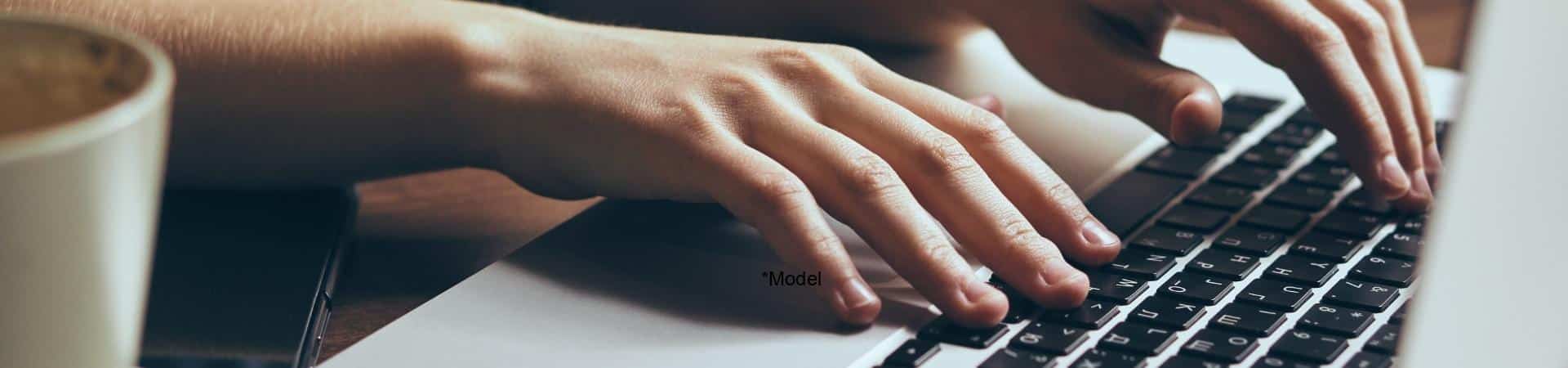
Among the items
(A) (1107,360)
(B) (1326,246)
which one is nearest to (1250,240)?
(B) (1326,246)

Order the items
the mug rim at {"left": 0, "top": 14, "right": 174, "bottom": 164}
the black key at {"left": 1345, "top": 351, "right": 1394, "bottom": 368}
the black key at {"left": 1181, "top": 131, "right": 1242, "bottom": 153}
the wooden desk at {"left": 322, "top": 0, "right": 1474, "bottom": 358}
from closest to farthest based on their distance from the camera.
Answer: the mug rim at {"left": 0, "top": 14, "right": 174, "bottom": 164} → the black key at {"left": 1345, "top": 351, "right": 1394, "bottom": 368} → the wooden desk at {"left": 322, "top": 0, "right": 1474, "bottom": 358} → the black key at {"left": 1181, "top": 131, "right": 1242, "bottom": 153}

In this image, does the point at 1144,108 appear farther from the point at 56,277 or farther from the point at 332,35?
the point at 56,277

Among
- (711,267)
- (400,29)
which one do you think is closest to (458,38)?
(400,29)

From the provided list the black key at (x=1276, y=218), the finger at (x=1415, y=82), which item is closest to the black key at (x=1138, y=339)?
the black key at (x=1276, y=218)

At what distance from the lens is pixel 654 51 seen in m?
0.52

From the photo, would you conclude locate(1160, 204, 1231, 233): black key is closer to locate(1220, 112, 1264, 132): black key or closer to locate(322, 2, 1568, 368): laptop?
locate(322, 2, 1568, 368): laptop

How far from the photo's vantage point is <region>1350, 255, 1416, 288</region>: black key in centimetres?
45

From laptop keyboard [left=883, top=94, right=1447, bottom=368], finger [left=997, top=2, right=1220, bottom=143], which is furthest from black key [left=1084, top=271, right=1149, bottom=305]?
finger [left=997, top=2, right=1220, bottom=143]

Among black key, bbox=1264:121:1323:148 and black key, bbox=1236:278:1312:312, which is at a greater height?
black key, bbox=1264:121:1323:148

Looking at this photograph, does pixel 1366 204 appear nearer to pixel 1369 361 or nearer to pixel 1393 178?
pixel 1393 178

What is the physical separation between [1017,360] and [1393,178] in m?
0.22

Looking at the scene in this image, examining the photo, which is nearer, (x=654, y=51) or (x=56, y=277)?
(x=56, y=277)

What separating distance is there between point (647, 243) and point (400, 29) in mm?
121

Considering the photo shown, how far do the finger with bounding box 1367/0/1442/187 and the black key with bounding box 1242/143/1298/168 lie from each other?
0.05 m
